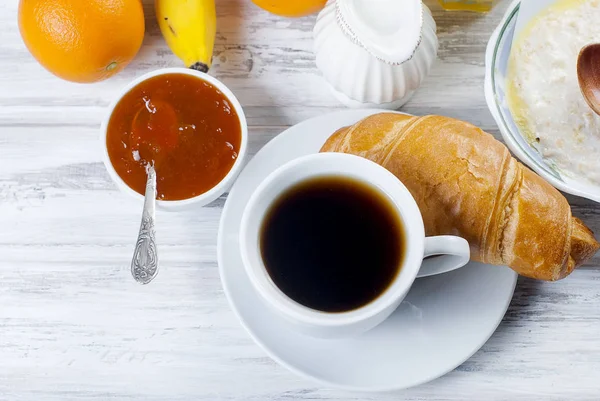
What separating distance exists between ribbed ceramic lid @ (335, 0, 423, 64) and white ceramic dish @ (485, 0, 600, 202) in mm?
179

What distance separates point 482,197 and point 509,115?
0.22 metres

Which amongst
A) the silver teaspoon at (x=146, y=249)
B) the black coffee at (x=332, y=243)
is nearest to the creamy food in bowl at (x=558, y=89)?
the black coffee at (x=332, y=243)

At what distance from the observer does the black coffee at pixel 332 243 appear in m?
1.02

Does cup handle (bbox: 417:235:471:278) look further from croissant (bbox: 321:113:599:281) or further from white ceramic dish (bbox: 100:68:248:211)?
white ceramic dish (bbox: 100:68:248:211)

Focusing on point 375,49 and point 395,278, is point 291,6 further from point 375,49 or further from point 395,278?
point 395,278

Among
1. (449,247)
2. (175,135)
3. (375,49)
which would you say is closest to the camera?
(449,247)

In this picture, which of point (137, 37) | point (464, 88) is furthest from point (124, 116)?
point (464, 88)

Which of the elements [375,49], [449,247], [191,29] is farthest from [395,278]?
[191,29]

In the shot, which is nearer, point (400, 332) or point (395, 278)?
point (395, 278)

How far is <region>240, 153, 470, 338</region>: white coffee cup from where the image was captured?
38.5 inches

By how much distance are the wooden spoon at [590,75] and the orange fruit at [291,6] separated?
0.47 metres

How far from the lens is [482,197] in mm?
1064

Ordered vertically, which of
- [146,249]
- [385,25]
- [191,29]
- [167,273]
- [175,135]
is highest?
[385,25]

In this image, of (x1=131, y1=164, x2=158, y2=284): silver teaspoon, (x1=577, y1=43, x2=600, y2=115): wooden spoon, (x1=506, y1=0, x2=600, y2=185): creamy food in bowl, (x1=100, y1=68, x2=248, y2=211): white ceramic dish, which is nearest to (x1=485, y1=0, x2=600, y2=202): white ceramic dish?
(x1=506, y1=0, x2=600, y2=185): creamy food in bowl
